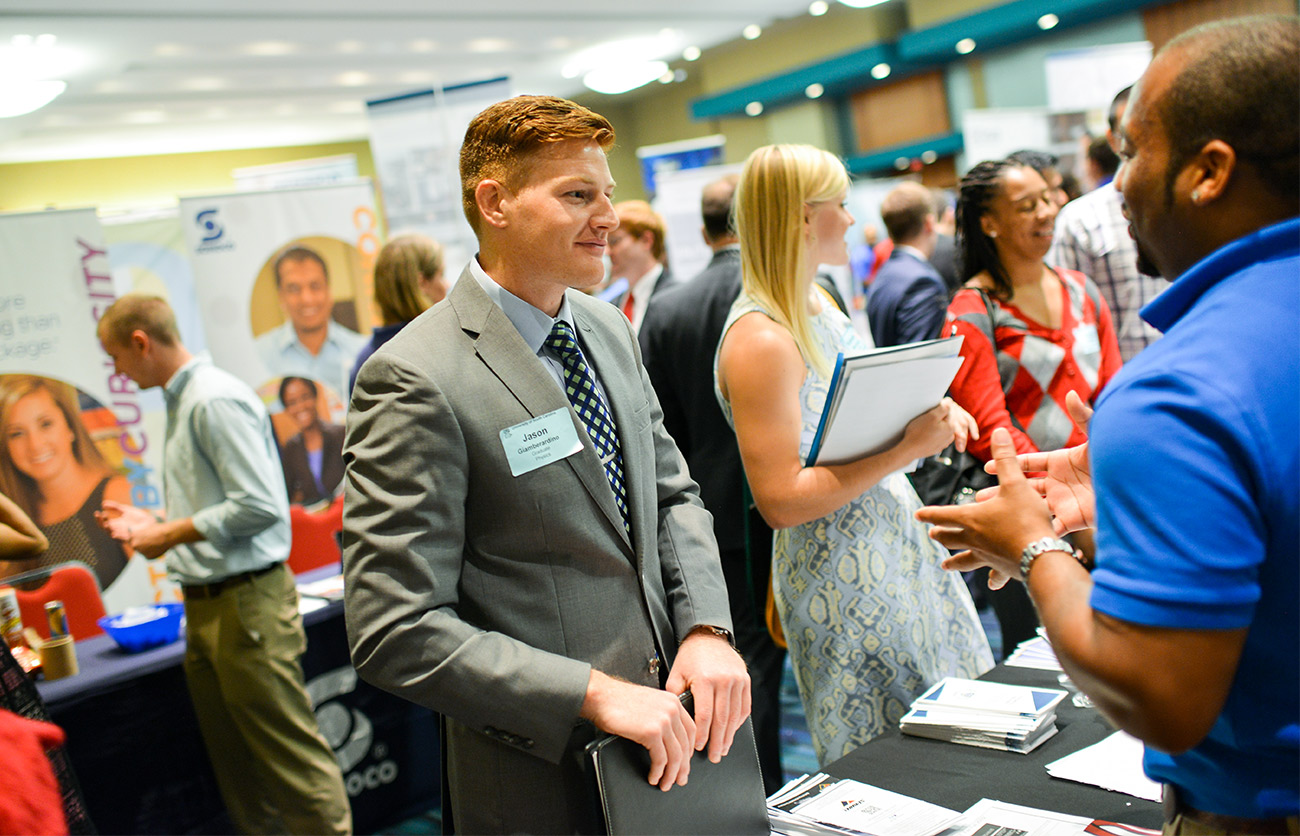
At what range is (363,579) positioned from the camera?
3.91 ft

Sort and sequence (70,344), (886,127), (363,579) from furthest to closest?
(886,127)
(70,344)
(363,579)

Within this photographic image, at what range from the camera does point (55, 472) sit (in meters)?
4.12

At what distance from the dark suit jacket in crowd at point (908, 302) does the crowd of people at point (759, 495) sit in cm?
107

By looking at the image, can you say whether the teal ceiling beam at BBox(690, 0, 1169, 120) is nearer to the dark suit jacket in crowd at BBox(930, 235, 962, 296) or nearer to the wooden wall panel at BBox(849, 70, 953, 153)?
the wooden wall panel at BBox(849, 70, 953, 153)

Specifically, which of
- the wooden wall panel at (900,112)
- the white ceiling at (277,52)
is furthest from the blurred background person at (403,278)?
the wooden wall panel at (900,112)

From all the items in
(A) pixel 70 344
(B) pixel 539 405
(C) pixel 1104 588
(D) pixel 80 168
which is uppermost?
(D) pixel 80 168

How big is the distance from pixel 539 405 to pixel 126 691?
7.40ft

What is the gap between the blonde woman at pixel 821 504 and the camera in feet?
5.94

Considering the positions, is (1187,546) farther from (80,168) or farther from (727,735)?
(80,168)

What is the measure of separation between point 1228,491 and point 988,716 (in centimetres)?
94

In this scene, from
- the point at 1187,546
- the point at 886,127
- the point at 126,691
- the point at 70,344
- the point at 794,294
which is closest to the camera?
the point at 1187,546

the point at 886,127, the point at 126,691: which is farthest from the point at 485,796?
the point at 886,127

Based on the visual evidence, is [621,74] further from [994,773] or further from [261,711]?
[994,773]

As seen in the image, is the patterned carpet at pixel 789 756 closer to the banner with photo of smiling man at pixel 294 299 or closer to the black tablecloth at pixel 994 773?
the black tablecloth at pixel 994 773
